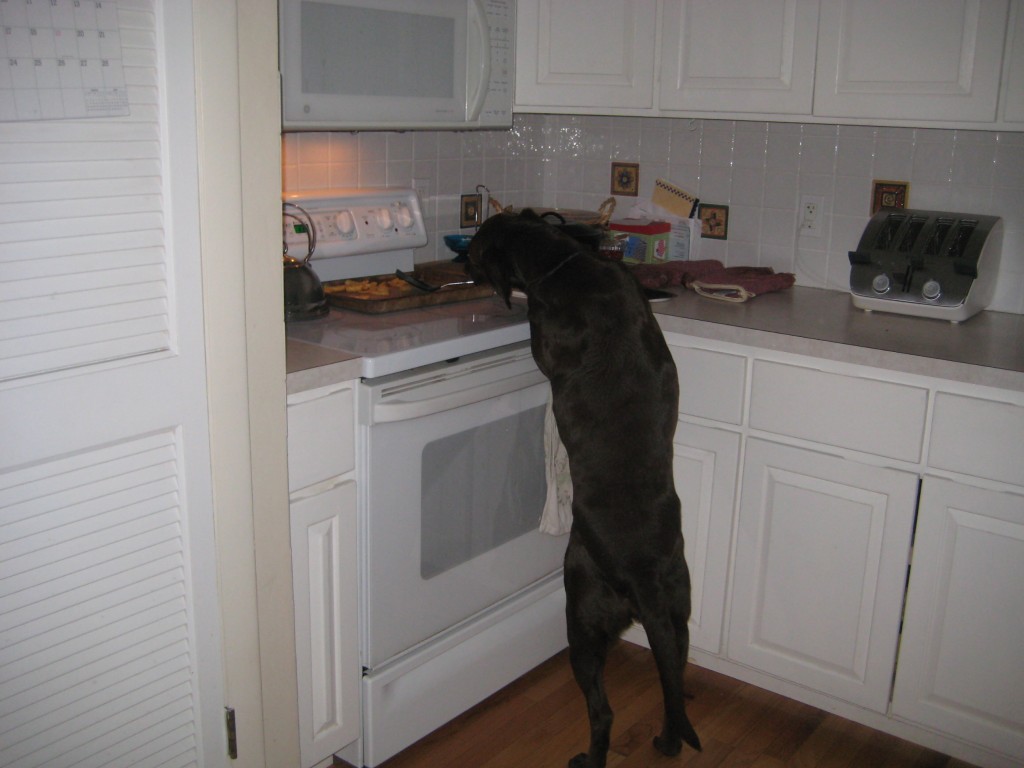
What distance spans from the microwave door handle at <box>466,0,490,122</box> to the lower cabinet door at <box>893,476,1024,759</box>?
1.31 metres

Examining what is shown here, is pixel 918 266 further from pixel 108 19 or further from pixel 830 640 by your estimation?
pixel 108 19

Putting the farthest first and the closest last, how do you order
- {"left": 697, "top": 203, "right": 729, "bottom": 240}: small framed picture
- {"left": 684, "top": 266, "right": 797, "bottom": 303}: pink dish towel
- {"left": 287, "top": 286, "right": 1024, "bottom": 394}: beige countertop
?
{"left": 697, "top": 203, "right": 729, "bottom": 240}: small framed picture → {"left": 684, "top": 266, "right": 797, "bottom": 303}: pink dish towel → {"left": 287, "top": 286, "right": 1024, "bottom": 394}: beige countertop

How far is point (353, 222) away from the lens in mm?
2326

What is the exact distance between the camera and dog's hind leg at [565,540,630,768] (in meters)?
1.93

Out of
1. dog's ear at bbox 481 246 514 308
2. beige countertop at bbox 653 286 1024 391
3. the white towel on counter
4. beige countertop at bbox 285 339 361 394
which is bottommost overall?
the white towel on counter

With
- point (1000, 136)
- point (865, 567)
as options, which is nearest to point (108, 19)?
point (865, 567)

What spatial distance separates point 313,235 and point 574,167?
3.50ft

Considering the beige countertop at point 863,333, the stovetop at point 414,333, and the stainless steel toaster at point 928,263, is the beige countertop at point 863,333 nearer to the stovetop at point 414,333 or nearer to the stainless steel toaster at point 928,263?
the stainless steel toaster at point 928,263

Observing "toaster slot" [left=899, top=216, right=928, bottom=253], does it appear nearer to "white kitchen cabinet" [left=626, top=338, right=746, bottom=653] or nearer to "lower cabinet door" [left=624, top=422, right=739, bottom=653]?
"white kitchen cabinet" [left=626, top=338, right=746, bottom=653]

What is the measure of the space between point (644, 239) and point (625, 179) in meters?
0.23

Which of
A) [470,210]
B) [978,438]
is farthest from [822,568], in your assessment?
[470,210]

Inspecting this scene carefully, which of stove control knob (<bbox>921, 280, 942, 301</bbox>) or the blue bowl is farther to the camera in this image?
the blue bowl

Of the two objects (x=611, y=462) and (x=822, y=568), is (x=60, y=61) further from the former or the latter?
(x=822, y=568)

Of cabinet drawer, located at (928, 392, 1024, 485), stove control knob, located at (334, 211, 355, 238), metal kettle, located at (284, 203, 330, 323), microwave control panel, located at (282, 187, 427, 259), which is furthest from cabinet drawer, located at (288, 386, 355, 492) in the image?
cabinet drawer, located at (928, 392, 1024, 485)
